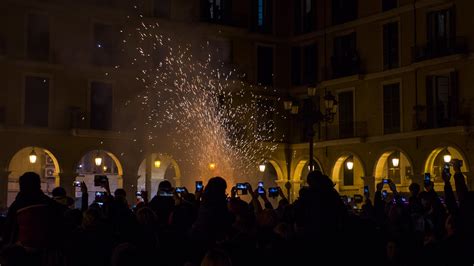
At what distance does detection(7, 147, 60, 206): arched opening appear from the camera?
3178 centimetres

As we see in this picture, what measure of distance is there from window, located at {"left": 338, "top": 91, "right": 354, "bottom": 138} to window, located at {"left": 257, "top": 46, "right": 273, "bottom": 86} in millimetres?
3637

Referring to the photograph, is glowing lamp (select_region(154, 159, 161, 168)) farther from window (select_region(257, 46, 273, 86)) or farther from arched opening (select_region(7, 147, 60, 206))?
window (select_region(257, 46, 273, 86))

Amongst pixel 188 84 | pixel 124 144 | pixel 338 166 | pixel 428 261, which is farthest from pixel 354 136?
pixel 428 261

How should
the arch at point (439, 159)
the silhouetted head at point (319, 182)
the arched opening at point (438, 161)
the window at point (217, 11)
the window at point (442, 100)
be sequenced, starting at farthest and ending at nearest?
1. the window at point (217, 11)
2. the window at point (442, 100)
3. the arched opening at point (438, 161)
4. the arch at point (439, 159)
5. the silhouetted head at point (319, 182)

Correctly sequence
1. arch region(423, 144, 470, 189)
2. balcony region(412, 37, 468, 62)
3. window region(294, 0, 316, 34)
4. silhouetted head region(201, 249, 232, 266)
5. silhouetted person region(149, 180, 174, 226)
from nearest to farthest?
silhouetted head region(201, 249, 232, 266), silhouetted person region(149, 180, 174, 226), arch region(423, 144, 470, 189), balcony region(412, 37, 468, 62), window region(294, 0, 316, 34)

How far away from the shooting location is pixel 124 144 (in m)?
32.8

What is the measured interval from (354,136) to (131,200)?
917cm

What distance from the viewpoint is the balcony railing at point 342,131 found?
33.8 m

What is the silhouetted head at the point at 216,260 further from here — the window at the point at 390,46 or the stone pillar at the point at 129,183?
the window at the point at 390,46

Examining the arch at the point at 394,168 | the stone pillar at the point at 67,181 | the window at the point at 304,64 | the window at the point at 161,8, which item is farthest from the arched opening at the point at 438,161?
the stone pillar at the point at 67,181

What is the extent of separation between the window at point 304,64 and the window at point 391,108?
4290 millimetres

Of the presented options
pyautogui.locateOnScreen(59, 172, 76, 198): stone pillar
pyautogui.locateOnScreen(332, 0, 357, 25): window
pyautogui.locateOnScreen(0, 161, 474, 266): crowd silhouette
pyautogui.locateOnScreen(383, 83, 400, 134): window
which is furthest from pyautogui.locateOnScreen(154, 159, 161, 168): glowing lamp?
pyautogui.locateOnScreen(0, 161, 474, 266): crowd silhouette

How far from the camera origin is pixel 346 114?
3466 centimetres

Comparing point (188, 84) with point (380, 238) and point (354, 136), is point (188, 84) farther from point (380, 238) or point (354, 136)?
point (380, 238)
